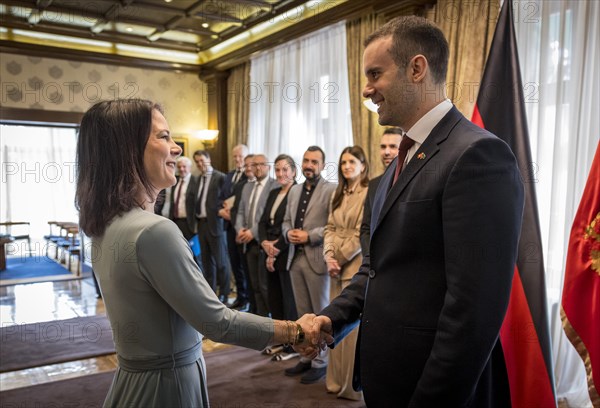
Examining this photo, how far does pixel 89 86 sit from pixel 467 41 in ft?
19.4

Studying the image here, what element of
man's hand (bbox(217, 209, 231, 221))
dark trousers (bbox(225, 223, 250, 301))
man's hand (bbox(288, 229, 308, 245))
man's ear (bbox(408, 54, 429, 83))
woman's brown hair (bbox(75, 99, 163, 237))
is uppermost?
man's ear (bbox(408, 54, 429, 83))

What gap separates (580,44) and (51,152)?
43.5ft

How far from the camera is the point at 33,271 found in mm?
9555

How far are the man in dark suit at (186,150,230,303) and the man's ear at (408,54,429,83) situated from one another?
17.4 feet

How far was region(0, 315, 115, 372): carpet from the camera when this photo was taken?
473 cm

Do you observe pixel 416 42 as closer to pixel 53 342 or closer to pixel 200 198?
pixel 53 342

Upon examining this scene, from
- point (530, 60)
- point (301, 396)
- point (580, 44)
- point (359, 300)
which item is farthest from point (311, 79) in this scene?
point (359, 300)

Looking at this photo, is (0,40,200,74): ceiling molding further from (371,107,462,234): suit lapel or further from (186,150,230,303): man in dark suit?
(371,107,462,234): suit lapel

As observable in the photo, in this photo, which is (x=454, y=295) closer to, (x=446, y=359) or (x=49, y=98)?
(x=446, y=359)

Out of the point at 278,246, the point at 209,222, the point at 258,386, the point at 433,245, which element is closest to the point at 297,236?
the point at 278,246

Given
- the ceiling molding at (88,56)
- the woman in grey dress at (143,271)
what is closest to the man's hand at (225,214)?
the ceiling molding at (88,56)

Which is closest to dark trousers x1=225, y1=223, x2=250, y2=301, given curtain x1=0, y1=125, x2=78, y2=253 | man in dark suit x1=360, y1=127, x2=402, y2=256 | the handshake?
man in dark suit x1=360, y1=127, x2=402, y2=256

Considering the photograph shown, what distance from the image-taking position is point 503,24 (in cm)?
311

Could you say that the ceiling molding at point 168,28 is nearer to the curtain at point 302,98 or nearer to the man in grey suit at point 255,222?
the curtain at point 302,98
